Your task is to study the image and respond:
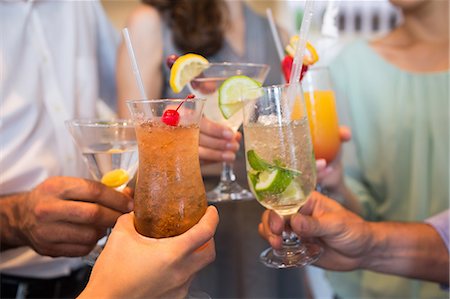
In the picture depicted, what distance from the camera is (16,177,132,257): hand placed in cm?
91

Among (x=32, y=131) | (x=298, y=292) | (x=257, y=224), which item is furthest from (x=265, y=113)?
(x=32, y=131)

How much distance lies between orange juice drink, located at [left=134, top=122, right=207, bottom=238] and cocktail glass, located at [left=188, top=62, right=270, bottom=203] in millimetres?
323

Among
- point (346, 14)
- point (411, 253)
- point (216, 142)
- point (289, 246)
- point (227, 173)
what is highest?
point (346, 14)

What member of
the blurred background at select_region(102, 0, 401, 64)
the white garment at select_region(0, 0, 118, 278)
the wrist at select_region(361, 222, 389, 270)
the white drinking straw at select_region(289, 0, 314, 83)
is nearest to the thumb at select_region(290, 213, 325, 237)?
the wrist at select_region(361, 222, 389, 270)

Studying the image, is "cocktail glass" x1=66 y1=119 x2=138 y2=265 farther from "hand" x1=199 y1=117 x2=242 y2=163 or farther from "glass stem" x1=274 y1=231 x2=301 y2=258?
"glass stem" x1=274 y1=231 x2=301 y2=258

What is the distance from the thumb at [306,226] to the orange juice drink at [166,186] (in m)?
0.24

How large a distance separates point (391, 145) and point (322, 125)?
59 cm

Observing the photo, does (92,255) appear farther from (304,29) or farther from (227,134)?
(304,29)

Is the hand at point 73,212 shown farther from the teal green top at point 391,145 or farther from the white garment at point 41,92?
the teal green top at point 391,145

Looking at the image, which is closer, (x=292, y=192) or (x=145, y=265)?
(x=145, y=265)

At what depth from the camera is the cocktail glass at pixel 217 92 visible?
1118 millimetres

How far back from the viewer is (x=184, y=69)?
96cm

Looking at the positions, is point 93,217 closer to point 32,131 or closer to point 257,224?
point 257,224

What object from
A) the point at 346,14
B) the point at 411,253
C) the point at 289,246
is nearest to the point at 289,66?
the point at 289,246
